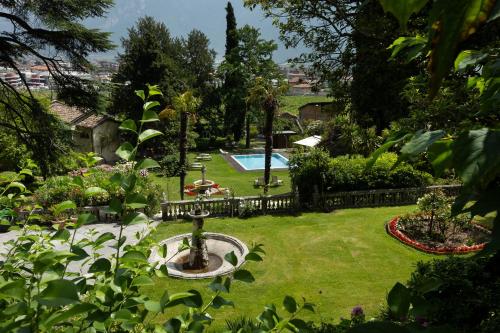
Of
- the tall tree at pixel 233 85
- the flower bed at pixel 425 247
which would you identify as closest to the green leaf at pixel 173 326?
the flower bed at pixel 425 247

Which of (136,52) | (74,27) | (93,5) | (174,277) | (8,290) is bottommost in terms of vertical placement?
(174,277)

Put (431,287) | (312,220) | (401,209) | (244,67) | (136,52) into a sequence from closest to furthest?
(431,287)
(312,220)
(401,209)
(136,52)
(244,67)

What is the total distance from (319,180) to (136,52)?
2549 centimetres

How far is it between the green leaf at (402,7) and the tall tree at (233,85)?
1597 inches

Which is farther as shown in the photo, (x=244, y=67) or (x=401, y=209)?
(x=244, y=67)

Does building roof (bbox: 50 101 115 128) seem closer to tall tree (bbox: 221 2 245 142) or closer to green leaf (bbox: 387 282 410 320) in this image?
tall tree (bbox: 221 2 245 142)

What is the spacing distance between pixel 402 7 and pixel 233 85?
4237 centimetres

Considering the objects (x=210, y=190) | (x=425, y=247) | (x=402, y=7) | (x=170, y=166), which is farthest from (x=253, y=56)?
(x=402, y=7)

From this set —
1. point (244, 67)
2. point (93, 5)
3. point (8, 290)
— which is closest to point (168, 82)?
point (244, 67)

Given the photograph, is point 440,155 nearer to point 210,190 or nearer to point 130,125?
point 130,125

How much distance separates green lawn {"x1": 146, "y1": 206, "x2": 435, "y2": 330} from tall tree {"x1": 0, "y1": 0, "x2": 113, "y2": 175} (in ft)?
17.1

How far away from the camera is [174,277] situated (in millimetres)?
10180

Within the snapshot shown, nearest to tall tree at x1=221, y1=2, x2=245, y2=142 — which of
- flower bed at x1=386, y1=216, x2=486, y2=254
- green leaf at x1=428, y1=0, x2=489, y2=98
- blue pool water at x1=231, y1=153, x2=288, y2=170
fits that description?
blue pool water at x1=231, y1=153, x2=288, y2=170

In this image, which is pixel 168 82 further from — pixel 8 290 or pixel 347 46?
pixel 8 290
